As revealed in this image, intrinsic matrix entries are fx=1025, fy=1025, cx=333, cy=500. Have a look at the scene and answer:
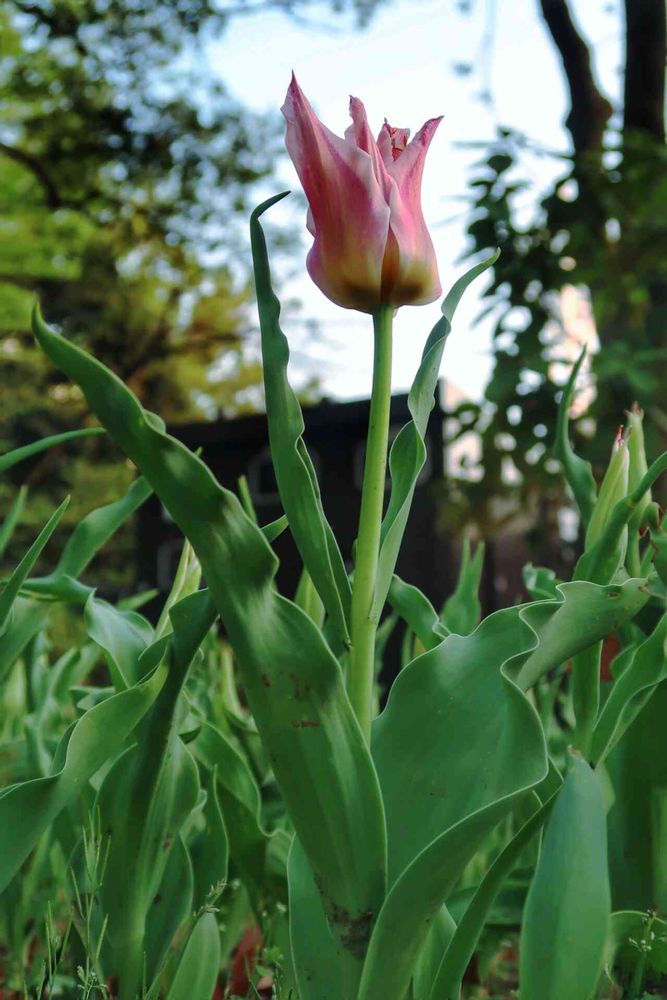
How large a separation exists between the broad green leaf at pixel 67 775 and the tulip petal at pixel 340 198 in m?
0.21

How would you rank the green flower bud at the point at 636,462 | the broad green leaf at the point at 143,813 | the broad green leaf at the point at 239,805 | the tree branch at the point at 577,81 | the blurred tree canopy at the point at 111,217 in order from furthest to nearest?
the blurred tree canopy at the point at 111,217 → the tree branch at the point at 577,81 → the broad green leaf at the point at 239,805 → the green flower bud at the point at 636,462 → the broad green leaf at the point at 143,813

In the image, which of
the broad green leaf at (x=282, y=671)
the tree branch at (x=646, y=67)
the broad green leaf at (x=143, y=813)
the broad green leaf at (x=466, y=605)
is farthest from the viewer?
the tree branch at (x=646, y=67)

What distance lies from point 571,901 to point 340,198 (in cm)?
33

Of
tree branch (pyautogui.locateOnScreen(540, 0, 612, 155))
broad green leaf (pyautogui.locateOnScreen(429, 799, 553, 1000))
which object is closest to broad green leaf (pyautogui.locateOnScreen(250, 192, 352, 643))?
broad green leaf (pyautogui.locateOnScreen(429, 799, 553, 1000))

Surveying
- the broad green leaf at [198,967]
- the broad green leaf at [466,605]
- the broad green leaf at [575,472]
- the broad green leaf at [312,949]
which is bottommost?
the broad green leaf at [198,967]

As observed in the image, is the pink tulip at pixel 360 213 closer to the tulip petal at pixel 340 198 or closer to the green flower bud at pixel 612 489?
the tulip petal at pixel 340 198

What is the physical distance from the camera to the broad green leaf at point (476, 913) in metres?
0.45

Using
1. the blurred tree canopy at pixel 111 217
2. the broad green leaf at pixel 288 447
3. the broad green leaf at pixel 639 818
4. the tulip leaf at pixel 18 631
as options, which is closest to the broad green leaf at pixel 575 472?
the broad green leaf at pixel 639 818

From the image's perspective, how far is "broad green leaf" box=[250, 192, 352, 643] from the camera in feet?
1.50

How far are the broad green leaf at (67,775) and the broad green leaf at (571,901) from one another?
0.66 feet

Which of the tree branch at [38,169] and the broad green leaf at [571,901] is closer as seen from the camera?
the broad green leaf at [571,901]

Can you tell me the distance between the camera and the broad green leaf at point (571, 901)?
43cm

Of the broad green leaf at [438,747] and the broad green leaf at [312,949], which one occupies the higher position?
the broad green leaf at [438,747]

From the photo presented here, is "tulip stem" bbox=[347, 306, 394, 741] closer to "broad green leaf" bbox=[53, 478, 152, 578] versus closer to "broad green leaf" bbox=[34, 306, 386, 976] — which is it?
"broad green leaf" bbox=[34, 306, 386, 976]
